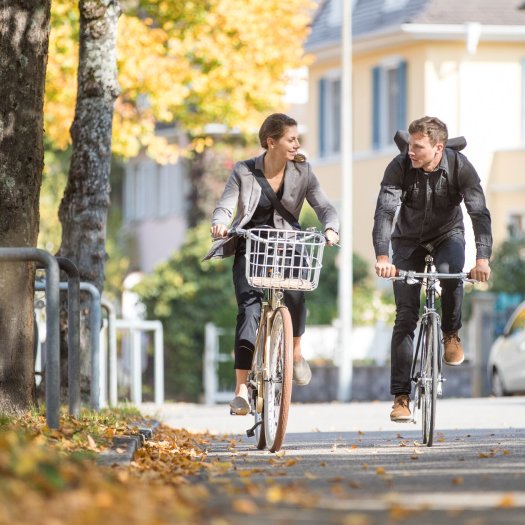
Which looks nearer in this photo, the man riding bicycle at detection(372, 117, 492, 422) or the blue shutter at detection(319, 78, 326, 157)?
the man riding bicycle at detection(372, 117, 492, 422)

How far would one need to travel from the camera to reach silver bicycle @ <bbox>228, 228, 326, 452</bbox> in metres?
10.4

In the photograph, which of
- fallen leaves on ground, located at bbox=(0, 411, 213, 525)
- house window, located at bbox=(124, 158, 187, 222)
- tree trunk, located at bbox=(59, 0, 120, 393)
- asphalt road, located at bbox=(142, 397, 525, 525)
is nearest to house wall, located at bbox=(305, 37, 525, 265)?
house window, located at bbox=(124, 158, 187, 222)

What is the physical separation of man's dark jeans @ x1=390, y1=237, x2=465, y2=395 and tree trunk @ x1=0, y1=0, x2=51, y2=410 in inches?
87.1

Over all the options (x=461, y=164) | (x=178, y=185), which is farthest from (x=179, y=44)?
(x=178, y=185)

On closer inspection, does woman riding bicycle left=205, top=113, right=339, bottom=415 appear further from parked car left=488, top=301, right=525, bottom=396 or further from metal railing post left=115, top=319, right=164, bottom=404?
parked car left=488, top=301, right=525, bottom=396

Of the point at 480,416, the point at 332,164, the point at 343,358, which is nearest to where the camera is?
the point at 480,416

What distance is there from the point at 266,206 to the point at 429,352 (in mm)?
1293

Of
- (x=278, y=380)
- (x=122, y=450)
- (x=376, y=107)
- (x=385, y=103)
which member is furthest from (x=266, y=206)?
(x=376, y=107)

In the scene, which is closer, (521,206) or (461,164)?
(461,164)

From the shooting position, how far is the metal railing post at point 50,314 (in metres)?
9.84

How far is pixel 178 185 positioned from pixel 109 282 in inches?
289

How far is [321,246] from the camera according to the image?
10.3 m

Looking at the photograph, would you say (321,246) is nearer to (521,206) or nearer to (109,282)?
(521,206)

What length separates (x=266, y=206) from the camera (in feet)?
36.3
